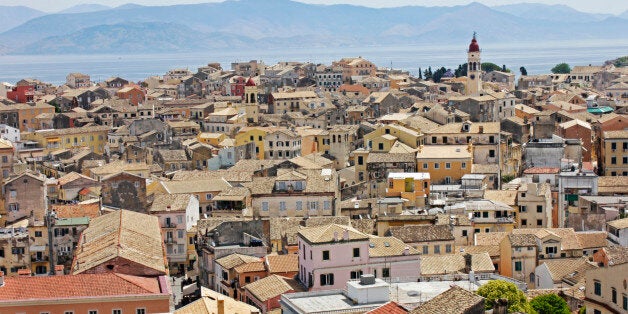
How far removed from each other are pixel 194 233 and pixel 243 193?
3.66 m

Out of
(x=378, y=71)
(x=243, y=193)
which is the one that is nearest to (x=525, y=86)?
(x=378, y=71)

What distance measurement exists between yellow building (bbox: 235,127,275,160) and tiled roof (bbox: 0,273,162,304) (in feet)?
137

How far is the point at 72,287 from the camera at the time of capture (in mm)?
32875

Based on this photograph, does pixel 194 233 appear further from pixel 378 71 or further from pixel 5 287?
pixel 378 71

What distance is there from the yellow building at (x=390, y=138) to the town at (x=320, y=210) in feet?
0.31

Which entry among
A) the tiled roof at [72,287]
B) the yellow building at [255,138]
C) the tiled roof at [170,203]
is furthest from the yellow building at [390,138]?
the tiled roof at [72,287]

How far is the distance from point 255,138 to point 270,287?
3978 centimetres

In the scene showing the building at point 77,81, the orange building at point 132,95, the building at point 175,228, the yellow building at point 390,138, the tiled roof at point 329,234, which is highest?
the building at point 77,81

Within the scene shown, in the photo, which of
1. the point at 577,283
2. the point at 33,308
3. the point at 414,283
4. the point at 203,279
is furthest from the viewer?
the point at 203,279

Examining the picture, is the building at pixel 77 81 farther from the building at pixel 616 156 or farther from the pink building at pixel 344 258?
the pink building at pixel 344 258

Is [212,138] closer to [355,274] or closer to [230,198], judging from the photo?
[230,198]

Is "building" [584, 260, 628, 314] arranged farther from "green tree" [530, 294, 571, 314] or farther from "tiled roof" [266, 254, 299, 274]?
"tiled roof" [266, 254, 299, 274]

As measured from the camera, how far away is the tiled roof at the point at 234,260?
137 ft

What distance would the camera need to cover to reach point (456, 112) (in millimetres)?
78312
